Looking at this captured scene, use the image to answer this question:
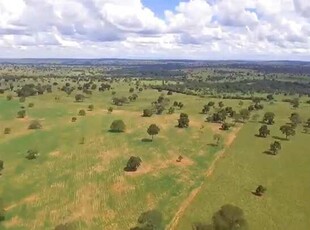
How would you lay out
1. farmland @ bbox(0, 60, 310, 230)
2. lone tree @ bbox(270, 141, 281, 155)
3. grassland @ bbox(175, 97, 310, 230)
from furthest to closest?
1. lone tree @ bbox(270, 141, 281, 155)
2. farmland @ bbox(0, 60, 310, 230)
3. grassland @ bbox(175, 97, 310, 230)

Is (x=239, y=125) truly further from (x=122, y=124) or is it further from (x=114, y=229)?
(x=114, y=229)

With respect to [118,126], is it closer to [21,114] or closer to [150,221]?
[21,114]

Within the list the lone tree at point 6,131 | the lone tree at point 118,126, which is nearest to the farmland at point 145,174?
the lone tree at point 6,131

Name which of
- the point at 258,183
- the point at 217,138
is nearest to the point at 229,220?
the point at 258,183

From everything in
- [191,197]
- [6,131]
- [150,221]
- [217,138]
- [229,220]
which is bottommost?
[6,131]

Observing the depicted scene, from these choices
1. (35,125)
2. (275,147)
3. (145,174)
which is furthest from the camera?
(35,125)

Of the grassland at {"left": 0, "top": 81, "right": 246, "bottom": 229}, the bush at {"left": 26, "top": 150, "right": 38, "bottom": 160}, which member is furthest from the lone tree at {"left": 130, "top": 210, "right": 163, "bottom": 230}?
the bush at {"left": 26, "top": 150, "right": 38, "bottom": 160}

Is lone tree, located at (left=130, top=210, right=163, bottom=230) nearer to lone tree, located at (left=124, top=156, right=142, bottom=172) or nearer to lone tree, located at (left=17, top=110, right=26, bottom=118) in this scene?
lone tree, located at (left=124, top=156, right=142, bottom=172)

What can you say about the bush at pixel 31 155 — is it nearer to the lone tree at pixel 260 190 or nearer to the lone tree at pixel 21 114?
the lone tree at pixel 21 114

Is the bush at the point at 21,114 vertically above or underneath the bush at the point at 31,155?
underneath
